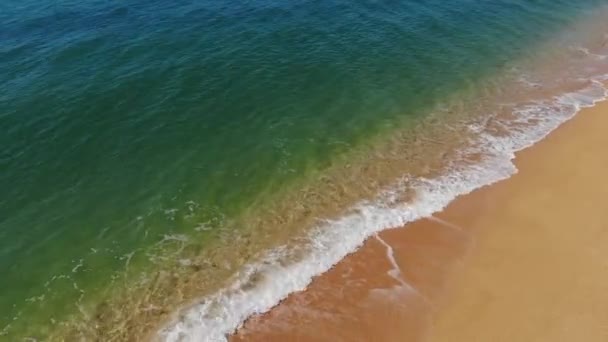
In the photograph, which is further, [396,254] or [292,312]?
[396,254]

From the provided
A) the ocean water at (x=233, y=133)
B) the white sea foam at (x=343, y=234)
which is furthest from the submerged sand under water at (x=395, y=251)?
the ocean water at (x=233, y=133)

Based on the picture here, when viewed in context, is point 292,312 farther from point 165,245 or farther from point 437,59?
point 437,59

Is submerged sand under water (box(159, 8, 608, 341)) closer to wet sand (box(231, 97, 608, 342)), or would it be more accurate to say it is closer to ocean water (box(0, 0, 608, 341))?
wet sand (box(231, 97, 608, 342))

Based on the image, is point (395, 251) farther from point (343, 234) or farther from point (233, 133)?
point (233, 133)

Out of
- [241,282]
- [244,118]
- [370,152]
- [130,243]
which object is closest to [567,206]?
[370,152]

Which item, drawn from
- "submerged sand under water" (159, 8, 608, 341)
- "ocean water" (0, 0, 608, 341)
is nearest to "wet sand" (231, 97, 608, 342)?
"submerged sand under water" (159, 8, 608, 341)

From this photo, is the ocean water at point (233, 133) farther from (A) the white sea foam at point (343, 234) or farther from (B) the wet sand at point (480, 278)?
(B) the wet sand at point (480, 278)
